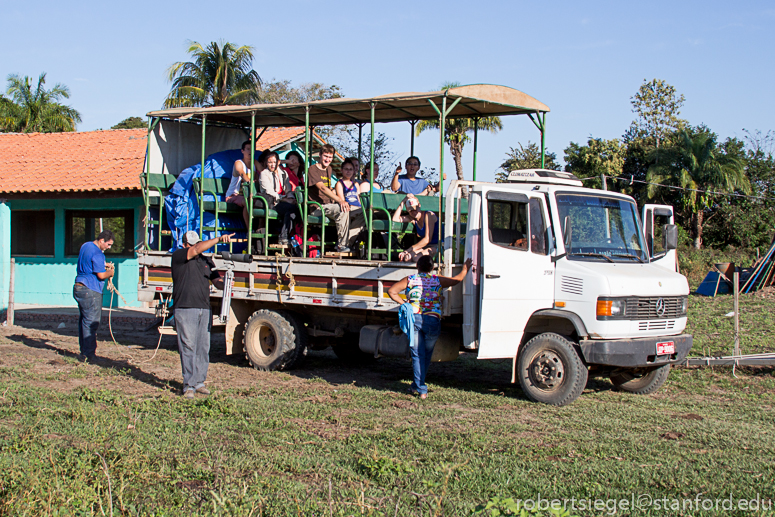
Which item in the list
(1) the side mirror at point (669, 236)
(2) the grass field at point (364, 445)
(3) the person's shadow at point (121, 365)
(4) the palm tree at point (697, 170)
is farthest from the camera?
(4) the palm tree at point (697, 170)

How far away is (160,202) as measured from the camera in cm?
1057

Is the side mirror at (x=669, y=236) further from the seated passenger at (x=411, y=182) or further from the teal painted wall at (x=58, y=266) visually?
the teal painted wall at (x=58, y=266)

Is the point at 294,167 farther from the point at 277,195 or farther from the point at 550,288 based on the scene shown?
the point at 550,288

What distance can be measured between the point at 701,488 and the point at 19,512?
4219 millimetres

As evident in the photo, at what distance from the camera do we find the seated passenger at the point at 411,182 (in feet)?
32.6

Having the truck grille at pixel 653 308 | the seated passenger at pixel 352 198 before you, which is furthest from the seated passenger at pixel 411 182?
the truck grille at pixel 653 308

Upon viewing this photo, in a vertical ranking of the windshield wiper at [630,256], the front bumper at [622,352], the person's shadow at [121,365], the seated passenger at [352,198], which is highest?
the seated passenger at [352,198]

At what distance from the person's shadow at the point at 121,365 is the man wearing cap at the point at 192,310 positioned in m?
0.47

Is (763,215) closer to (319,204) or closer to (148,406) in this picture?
(319,204)

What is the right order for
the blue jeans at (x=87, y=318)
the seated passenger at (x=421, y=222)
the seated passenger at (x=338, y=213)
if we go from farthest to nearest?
the blue jeans at (x=87, y=318) < the seated passenger at (x=338, y=213) < the seated passenger at (x=421, y=222)

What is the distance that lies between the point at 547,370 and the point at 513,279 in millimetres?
1004

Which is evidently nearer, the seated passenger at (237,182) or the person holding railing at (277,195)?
the person holding railing at (277,195)

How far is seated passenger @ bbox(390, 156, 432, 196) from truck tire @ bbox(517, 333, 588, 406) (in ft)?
10.8

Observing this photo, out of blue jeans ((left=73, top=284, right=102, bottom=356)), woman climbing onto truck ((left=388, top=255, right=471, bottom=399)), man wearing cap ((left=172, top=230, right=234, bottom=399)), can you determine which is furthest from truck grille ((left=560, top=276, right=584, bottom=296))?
blue jeans ((left=73, top=284, right=102, bottom=356))
